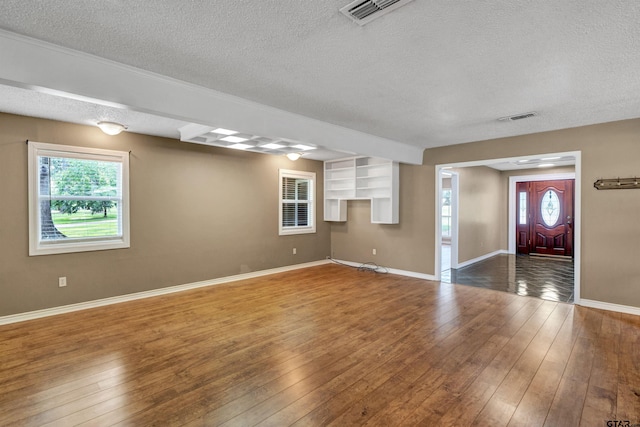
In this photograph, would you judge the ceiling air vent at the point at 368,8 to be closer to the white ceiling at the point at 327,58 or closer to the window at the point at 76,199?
the white ceiling at the point at 327,58

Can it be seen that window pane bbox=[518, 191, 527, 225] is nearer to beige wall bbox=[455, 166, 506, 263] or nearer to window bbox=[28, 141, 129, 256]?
beige wall bbox=[455, 166, 506, 263]

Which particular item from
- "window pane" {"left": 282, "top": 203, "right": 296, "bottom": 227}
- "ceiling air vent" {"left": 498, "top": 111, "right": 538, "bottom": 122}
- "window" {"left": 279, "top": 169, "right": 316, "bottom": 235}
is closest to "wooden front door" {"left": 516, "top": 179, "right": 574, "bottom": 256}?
"ceiling air vent" {"left": 498, "top": 111, "right": 538, "bottom": 122}

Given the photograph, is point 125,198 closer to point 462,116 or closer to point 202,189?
point 202,189

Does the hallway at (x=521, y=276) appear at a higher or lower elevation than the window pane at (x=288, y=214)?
lower

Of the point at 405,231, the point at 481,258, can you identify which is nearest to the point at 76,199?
the point at 405,231

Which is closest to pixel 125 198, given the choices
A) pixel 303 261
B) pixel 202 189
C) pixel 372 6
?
pixel 202 189

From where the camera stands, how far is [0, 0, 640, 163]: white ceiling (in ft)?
6.15

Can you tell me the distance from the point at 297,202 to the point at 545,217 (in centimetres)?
706

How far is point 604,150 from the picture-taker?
4230 mm

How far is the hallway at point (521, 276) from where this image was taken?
5109mm

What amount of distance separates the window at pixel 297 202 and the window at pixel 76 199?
297 centimetres

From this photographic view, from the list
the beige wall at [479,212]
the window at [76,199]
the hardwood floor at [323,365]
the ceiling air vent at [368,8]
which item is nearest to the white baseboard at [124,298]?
the hardwood floor at [323,365]

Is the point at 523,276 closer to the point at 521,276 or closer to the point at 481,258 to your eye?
the point at 521,276

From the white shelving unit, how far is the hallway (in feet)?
5.96
